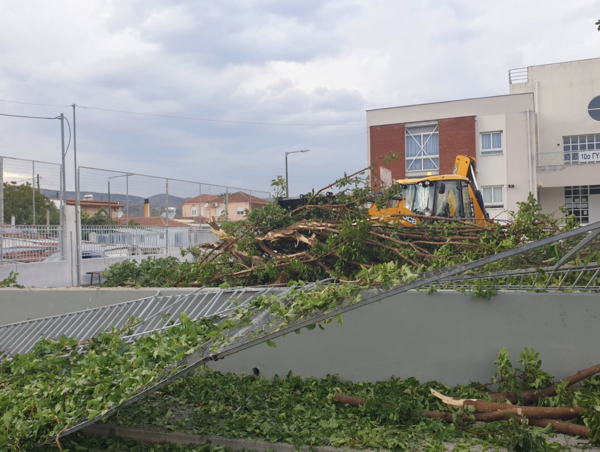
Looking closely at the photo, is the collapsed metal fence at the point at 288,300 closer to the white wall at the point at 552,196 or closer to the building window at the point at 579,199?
the white wall at the point at 552,196

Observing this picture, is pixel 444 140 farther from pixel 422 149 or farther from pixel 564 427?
pixel 564 427

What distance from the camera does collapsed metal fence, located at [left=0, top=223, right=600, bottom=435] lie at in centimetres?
356

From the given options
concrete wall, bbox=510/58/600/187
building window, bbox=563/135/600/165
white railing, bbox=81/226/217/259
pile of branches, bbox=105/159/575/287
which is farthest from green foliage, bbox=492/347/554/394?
building window, bbox=563/135/600/165

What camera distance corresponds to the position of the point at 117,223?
1608cm

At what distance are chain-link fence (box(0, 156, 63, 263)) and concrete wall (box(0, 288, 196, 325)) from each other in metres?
6.19

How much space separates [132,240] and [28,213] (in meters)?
3.16

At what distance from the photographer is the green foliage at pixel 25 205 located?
13380 millimetres

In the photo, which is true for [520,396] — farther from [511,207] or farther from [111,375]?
[511,207]

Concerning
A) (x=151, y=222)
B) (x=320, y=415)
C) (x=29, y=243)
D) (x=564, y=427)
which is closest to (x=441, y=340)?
(x=564, y=427)

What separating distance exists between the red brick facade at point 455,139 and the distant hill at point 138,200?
52.5 ft

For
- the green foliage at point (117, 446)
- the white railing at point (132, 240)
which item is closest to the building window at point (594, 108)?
the white railing at point (132, 240)

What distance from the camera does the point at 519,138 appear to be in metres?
27.2

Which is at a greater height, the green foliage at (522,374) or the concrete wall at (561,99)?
the concrete wall at (561,99)

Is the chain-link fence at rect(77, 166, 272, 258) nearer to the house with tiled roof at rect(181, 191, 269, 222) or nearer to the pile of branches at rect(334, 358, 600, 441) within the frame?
the house with tiled roof at rect(181, 191, 269, 222)
